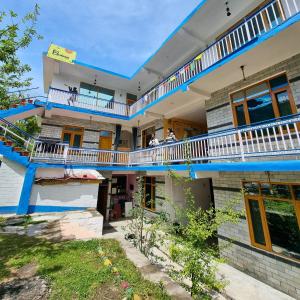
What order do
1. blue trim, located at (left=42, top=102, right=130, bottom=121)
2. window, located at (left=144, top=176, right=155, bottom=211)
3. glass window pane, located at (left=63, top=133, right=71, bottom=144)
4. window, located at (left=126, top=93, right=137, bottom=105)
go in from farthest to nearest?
window, located at (left=126, top=93, right=137, bottom=105)
glass window pane, located at (left=63, top=133, right=71, bottom=144)
window, located at (left=144, top=176, right=155, bottom=211)
blue trim, located at (left=42, top=102, right=130, bottom=121)

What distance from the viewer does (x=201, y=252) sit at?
9.67 ft

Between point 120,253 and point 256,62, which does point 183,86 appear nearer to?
point 256,62

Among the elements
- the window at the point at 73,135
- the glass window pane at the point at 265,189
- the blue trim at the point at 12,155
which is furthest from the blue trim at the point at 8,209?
the glass window pane at the point at 265,189

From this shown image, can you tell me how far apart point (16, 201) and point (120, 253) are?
18.5 ft

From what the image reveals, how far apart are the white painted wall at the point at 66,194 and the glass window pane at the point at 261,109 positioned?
24.5 ft

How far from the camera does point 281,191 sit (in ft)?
17.3

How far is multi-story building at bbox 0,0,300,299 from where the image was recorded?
504 cm

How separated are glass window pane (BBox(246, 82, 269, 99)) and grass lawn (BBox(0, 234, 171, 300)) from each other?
6.71m

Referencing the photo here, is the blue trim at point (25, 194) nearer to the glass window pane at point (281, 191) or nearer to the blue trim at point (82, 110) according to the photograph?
the blue trim at point (82, 110)

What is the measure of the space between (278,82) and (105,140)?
1081 cm

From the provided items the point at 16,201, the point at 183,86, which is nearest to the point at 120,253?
the point at 16,201

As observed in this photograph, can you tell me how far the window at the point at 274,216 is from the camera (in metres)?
4.93

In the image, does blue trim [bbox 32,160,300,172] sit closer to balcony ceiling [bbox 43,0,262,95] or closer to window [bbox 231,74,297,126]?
window [bbox 231,74,297,126]

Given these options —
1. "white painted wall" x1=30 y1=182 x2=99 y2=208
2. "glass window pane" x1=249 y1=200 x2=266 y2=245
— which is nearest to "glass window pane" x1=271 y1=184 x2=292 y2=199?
Answer: "glass window pane" x1=249 y1=200 x2=266 y2=245
